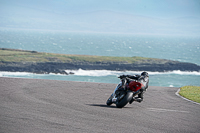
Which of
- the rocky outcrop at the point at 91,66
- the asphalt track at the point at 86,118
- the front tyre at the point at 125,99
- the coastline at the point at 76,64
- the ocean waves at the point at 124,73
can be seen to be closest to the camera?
the asphalt track at the point at 86,118

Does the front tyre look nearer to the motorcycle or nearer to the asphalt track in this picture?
the motorcycle

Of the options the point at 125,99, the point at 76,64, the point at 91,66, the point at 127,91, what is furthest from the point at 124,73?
the point at 125,99

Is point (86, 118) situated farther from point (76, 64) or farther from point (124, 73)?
point (76, 64)

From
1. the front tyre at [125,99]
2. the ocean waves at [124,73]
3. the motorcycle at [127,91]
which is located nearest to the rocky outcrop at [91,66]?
the ocean waves at [124,73]

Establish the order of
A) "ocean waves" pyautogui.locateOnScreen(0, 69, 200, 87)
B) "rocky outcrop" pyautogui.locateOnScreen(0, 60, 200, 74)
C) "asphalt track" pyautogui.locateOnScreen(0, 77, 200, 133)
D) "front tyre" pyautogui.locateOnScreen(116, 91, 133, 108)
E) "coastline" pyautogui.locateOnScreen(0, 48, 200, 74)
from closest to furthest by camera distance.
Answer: "asphalt track" pyautogui.locateOnScreen(0, 77, 200, 133) < "front tyre" pyautogui.locateOnScreen(116, 91, 133, 108) < "ocean waves" pyautogui.locateOnScreen(0, 69, 200, 87) < "rocky outcrop" pyautogui.locateOnScreen(0, 60, 200, 74) < "coastline" pyautogui.locateOnScreen(0, 48, 200, 74)

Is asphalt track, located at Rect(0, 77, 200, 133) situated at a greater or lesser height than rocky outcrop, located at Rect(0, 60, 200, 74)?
lesser

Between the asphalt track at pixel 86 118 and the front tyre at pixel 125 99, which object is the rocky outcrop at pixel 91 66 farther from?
the front tyre at pixel 125 99

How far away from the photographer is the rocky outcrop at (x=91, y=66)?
69875mm

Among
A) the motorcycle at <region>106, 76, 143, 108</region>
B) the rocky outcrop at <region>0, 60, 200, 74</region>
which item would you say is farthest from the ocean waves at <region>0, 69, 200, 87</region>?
the motorcycle at <region>106, 76, 143, 108</region>

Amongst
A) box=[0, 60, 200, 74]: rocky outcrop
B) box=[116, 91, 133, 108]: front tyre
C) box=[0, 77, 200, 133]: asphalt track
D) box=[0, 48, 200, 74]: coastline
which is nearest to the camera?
box=[0, 77, 200, 133]: asphalt track

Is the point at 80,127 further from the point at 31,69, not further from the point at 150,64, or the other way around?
the point at 150,64

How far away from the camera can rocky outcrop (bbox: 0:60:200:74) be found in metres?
69.9

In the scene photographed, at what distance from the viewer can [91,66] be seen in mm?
78438

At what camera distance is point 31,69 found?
231 ft
